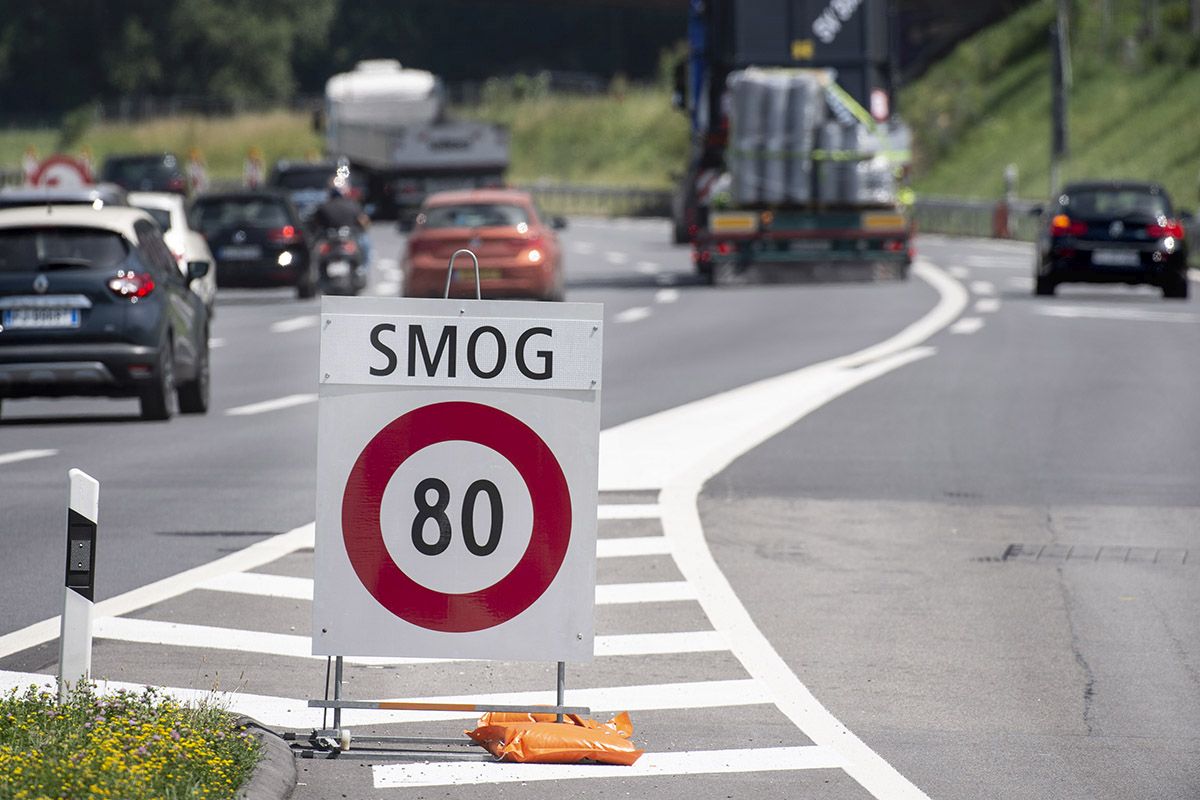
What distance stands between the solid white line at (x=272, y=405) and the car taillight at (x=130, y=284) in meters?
1.66

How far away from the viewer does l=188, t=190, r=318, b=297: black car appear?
3391cm

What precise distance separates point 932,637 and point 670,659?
108cm

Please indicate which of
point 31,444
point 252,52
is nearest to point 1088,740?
point 31,444

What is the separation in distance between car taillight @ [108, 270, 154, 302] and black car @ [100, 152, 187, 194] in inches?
1291

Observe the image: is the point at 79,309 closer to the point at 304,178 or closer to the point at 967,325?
the point at 967,325

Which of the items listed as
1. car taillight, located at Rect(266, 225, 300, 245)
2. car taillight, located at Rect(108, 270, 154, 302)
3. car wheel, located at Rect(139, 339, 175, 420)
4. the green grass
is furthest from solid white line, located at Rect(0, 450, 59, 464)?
the green grass

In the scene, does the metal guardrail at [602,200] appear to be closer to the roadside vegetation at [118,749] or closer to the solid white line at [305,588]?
the solid white line at [305,588]

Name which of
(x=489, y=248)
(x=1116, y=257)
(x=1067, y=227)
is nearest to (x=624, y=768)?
(x=489, y=248)

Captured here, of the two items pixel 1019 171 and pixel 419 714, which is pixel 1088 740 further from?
pixel 1019 171

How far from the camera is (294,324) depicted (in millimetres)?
30312

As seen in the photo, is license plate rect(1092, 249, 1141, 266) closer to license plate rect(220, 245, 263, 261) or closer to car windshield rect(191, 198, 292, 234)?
car windshield rect(191, 198, 292, 234)

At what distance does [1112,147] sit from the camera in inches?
2327

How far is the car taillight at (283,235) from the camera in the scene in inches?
1332

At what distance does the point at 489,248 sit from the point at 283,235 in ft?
17.3
